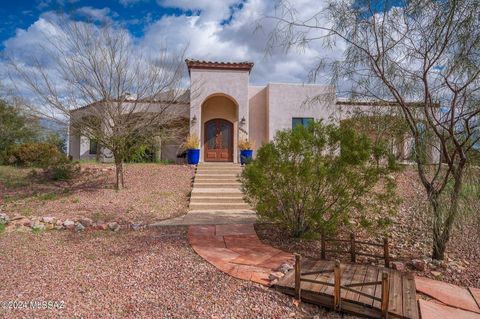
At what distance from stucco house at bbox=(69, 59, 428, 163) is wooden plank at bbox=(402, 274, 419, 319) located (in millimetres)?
10284

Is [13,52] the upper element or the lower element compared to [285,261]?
upper

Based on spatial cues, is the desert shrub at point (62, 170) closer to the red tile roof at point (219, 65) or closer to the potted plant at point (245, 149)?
the red tile roof at point (219, 65)

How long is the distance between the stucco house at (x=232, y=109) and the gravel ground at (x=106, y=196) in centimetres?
289

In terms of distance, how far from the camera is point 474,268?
Answer: 500cm

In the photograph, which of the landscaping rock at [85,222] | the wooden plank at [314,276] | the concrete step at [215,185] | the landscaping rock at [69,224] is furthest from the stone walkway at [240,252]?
the concrete step at [215,185]

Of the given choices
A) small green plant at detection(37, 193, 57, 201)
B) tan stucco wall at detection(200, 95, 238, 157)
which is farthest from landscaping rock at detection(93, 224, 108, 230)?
tan stucco wall at detection(200, 95, 238, 157)

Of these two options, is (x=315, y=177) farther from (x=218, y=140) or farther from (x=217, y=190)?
(x=218, y=140)

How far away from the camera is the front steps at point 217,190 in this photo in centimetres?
918

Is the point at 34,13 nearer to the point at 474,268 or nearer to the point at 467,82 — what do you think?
the point at 467,82

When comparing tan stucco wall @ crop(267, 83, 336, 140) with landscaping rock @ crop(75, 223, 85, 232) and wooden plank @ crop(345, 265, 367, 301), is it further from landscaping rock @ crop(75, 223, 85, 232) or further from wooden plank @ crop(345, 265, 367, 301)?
wooden plank @ crop(345, 265, 367, 301)

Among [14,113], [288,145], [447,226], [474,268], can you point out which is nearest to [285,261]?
[288,145]

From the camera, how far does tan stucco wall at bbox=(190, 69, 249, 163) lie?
14.7 meters

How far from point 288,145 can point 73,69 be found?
759cm

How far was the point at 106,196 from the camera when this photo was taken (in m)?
9.77
